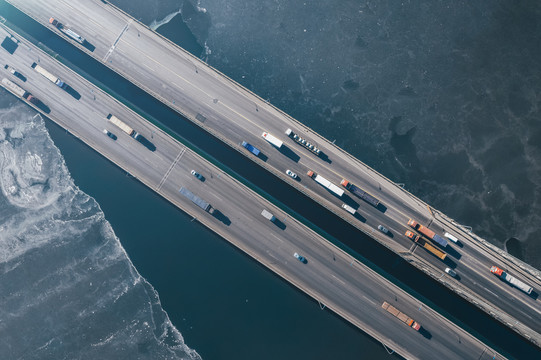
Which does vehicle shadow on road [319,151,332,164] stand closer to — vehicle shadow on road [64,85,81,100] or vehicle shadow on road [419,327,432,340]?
vehicle shadow on road [419,327,432,340]

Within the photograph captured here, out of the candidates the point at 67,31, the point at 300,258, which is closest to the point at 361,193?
the point at 300,258

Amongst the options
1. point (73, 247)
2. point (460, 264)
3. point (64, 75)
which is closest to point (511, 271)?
point (460, 264)

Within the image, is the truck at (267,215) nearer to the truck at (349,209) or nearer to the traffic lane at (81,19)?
the truck at (349,209)

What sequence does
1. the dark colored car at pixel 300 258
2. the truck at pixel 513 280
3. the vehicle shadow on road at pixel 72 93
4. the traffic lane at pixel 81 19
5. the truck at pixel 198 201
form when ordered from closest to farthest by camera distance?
the truck at pixel 513 280
the dark colored car at pixel 300 258
the truck at pixel 198 201
the vehicle shadow on road at pixel 72 93
the traffic lane at pixel 81 19

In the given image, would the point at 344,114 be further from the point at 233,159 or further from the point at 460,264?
the point at 460,264

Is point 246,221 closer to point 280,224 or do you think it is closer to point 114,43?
point 280,224

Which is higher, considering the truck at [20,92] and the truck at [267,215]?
the truck at [267,215]

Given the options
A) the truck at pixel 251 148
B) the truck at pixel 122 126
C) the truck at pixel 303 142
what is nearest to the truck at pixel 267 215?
the truck at pixel 251 148
